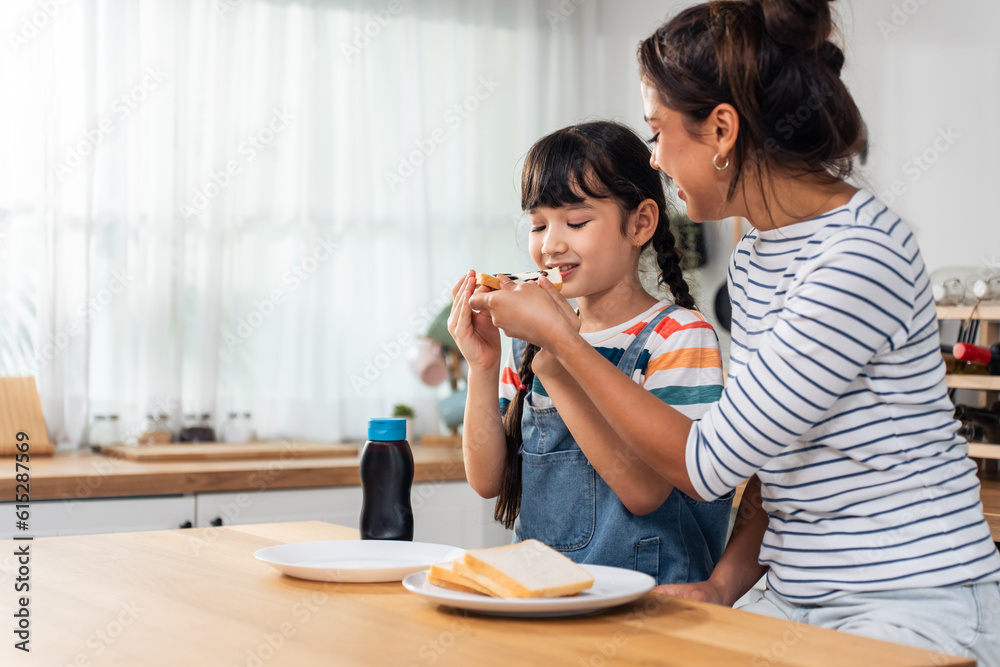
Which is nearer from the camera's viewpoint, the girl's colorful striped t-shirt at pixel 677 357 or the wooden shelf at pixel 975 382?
the girl's colorful striped t-shirt at pixel 677 357

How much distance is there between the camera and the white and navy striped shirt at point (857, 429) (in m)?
0.85

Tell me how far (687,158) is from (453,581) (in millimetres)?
521

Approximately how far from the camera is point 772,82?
94 cm

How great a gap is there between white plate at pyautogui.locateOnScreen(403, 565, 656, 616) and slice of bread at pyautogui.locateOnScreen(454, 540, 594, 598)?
12 millimetres

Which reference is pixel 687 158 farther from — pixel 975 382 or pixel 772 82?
pixel 975 382

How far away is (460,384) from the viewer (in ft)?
10.1

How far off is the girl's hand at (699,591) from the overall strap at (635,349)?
312 mm

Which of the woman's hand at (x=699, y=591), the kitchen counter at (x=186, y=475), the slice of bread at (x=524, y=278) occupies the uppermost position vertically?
Answer: the slice of bread at (x=524, y=278)

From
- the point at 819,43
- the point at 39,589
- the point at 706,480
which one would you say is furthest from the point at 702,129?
the point at 39,589

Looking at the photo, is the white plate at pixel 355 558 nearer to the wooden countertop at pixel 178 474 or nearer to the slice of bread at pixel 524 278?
the slice of bread at pixel 524 278

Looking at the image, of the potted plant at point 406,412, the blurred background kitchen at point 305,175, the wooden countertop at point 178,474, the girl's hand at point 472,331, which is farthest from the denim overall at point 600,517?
the potted plant at point 406,412

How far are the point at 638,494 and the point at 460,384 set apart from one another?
1.99 meters

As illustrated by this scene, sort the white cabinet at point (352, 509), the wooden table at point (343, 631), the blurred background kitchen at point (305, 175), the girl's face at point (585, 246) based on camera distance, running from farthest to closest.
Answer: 1. the blurred background kitchen at point (305, 175)
2. the white cabinet at point (352, 509)
3. the girl's face at point (585, 246)
4. the wooden table at point (343, 631)

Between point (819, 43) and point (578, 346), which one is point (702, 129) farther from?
point (578, 346)
